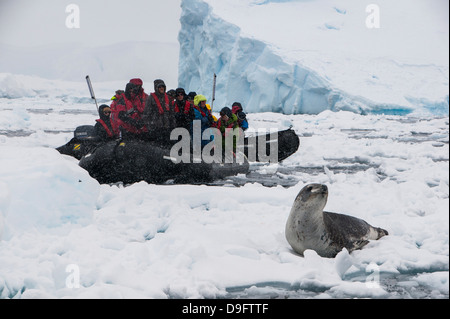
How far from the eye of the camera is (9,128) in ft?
48.4

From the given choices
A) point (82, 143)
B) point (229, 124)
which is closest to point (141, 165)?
point (229, 124)

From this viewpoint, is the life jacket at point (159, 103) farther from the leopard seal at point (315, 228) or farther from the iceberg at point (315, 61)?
the iceberg at point (315, 61)

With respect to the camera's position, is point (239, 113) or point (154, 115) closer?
point (154, 115)

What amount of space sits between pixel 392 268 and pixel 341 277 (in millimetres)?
354

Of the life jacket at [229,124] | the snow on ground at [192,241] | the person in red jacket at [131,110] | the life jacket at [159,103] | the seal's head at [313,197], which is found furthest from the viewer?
the life jacket at [229,124]

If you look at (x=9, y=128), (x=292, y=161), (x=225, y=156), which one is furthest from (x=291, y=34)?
(x=225, y=156)

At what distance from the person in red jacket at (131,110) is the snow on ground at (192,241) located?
162cm

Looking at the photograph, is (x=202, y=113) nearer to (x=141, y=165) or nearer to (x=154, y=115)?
(x=154, y=115)

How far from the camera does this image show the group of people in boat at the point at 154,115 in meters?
6.30

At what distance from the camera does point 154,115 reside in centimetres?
632

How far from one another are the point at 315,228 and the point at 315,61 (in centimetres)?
1879

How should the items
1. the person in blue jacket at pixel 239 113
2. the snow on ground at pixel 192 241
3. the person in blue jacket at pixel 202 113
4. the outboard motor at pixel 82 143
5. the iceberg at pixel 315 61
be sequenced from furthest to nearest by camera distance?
the iceberg at pixel 315 61
the person in blue jacket at pixel 239 113
the outboard motor at pixel 82 143
the person in blue jacket at pixel 202 113
the snow on ground at pixel 192 241

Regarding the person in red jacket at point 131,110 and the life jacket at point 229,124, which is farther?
the life jacket at point 229,124

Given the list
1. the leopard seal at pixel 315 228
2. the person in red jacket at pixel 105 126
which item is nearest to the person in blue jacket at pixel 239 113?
the person in red jacket at pixel 105 126
